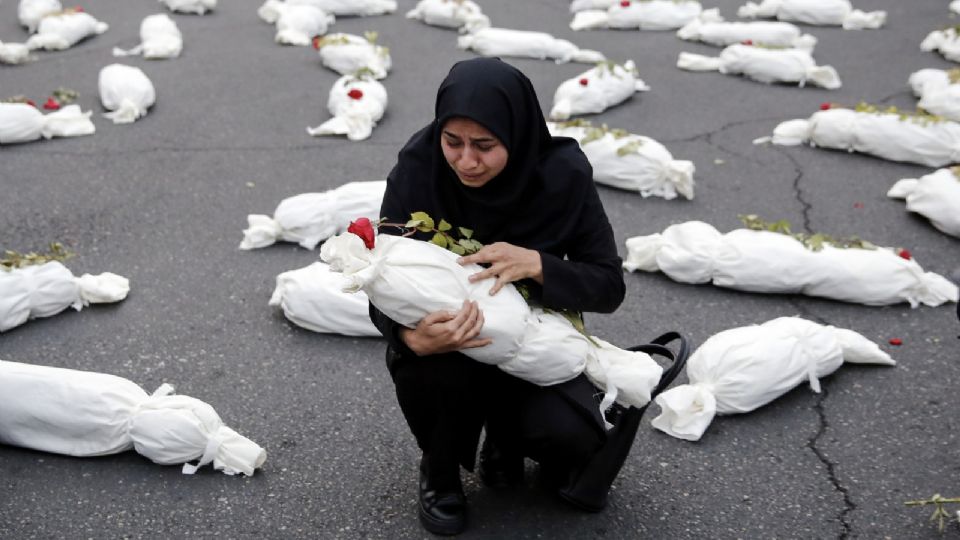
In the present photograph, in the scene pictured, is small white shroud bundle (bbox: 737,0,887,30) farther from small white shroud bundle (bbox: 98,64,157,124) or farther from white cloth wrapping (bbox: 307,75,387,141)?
small white shroud bundle (bbox: 98,64,157,124)

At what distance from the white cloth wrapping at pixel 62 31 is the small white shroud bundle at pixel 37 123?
2050 millimetres

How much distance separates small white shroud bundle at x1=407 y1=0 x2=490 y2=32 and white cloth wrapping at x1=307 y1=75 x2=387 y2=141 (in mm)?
2591

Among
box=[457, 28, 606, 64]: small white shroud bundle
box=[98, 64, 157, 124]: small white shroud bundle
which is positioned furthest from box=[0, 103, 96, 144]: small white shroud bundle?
box=[457, 28, 606, 64]: small white shroud bundle

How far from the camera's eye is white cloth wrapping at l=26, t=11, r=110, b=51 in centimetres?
786

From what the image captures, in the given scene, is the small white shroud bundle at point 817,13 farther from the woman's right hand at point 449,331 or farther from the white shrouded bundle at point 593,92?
the woman's right hand at point 449,331

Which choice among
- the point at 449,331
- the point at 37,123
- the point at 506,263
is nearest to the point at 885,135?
the point at 506,263

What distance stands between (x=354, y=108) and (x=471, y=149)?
13.0 feet

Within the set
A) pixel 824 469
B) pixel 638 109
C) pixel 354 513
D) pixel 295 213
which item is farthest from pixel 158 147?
pixel 824 469

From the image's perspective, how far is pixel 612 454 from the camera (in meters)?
2.59

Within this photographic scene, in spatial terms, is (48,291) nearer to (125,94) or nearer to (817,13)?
(125,94)

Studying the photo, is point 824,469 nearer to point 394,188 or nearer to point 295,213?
point 394,188

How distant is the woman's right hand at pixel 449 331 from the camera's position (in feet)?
7.49

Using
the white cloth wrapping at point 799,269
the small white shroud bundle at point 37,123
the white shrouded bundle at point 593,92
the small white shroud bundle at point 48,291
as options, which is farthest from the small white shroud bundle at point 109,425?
the white shrouded bundle at point 593,92

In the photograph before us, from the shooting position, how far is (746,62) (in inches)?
299
